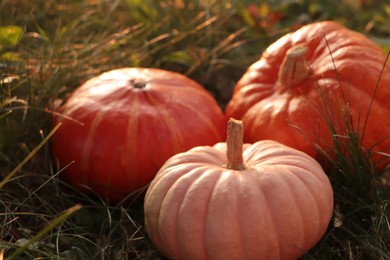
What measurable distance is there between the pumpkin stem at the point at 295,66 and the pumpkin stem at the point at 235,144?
0.63 m

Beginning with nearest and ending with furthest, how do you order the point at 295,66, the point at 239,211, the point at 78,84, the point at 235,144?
the point at 239,211
the point at 235,144
the point at 295,66
the point at 78,84

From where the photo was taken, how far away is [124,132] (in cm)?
259

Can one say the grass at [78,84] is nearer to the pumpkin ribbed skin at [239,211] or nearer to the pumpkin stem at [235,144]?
the pumpkin ribbed skin at [239,211]

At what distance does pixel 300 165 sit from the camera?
2.15 metres

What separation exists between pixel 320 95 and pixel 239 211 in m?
0.78

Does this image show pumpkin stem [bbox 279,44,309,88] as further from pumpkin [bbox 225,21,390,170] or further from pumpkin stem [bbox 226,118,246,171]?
pumpkin stem [bbox 226,118,246,171]

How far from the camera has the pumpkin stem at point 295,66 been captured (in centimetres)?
265

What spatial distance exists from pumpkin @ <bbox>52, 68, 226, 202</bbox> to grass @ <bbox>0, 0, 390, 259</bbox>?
10 cm

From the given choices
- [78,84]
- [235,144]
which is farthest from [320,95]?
[78,84]

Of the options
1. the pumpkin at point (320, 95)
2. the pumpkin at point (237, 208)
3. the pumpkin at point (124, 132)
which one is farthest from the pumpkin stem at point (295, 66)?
the pumpkin at point (237, 208)

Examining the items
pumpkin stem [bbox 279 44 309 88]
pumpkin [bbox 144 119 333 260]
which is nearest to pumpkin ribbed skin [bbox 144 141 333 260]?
pumpkin [bbox 144 119 333 260]

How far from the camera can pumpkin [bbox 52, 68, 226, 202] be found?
259 cm

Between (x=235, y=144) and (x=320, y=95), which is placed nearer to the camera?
(x=235, y=144)

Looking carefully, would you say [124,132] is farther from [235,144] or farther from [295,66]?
[295,66]
